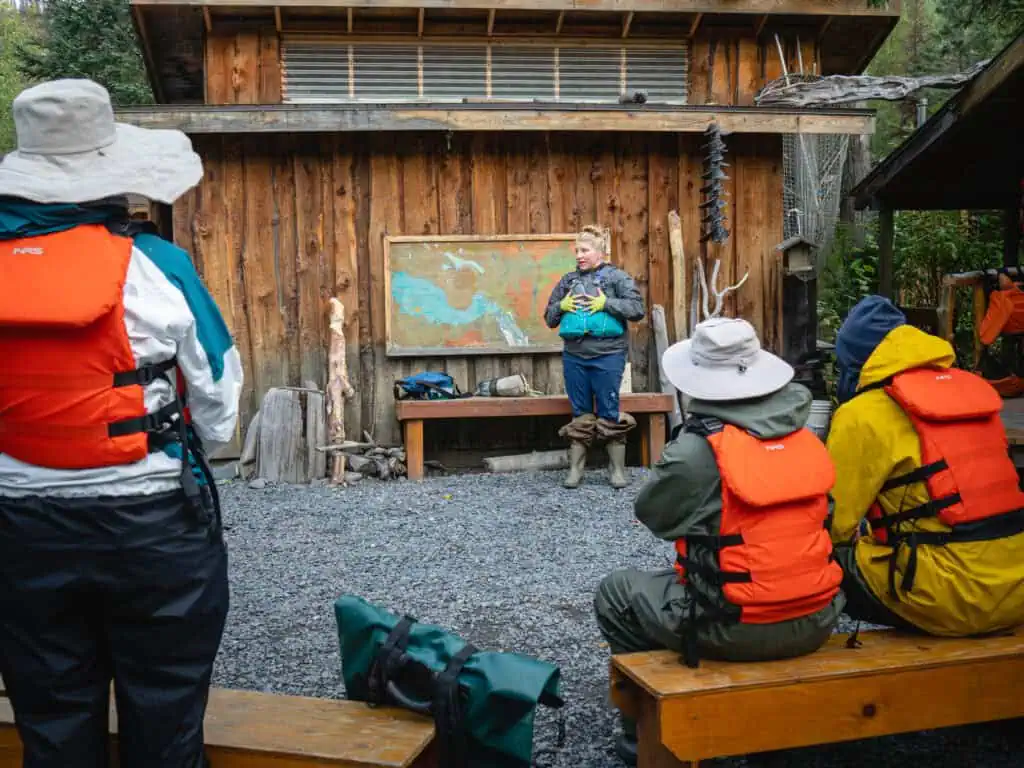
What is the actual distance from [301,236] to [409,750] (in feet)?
22.0

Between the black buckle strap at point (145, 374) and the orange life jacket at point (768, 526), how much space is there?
1541mm

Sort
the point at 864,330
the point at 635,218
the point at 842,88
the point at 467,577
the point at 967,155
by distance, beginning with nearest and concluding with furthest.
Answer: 1. the point at 864,330
2. the point at 467,577
3. the point at 967,155
4. the point at 635,218
5. the point at 842,88

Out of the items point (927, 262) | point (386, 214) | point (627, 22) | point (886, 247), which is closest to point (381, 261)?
point (386, 214)

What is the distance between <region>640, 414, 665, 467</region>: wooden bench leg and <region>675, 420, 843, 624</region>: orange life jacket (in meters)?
5.66

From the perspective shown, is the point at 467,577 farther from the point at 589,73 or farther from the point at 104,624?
the point at 589,73

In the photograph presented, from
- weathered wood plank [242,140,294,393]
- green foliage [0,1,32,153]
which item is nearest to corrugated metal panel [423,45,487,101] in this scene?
weathered wood plank [242,140,294,393]

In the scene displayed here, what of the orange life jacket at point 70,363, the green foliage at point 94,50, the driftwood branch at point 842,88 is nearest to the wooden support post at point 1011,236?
the driftwood branch at point 842,88

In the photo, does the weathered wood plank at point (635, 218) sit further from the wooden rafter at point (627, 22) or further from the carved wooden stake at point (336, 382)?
the carved wooden stake at point (336, 382)

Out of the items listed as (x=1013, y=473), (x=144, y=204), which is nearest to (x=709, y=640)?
(x=1013, y=473)

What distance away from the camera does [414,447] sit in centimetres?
844

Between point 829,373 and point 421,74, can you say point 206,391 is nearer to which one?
point 421,74

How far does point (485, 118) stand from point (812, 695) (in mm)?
6157

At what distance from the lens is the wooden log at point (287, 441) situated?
8344mm

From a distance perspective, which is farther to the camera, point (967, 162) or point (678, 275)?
point (678, 275)
